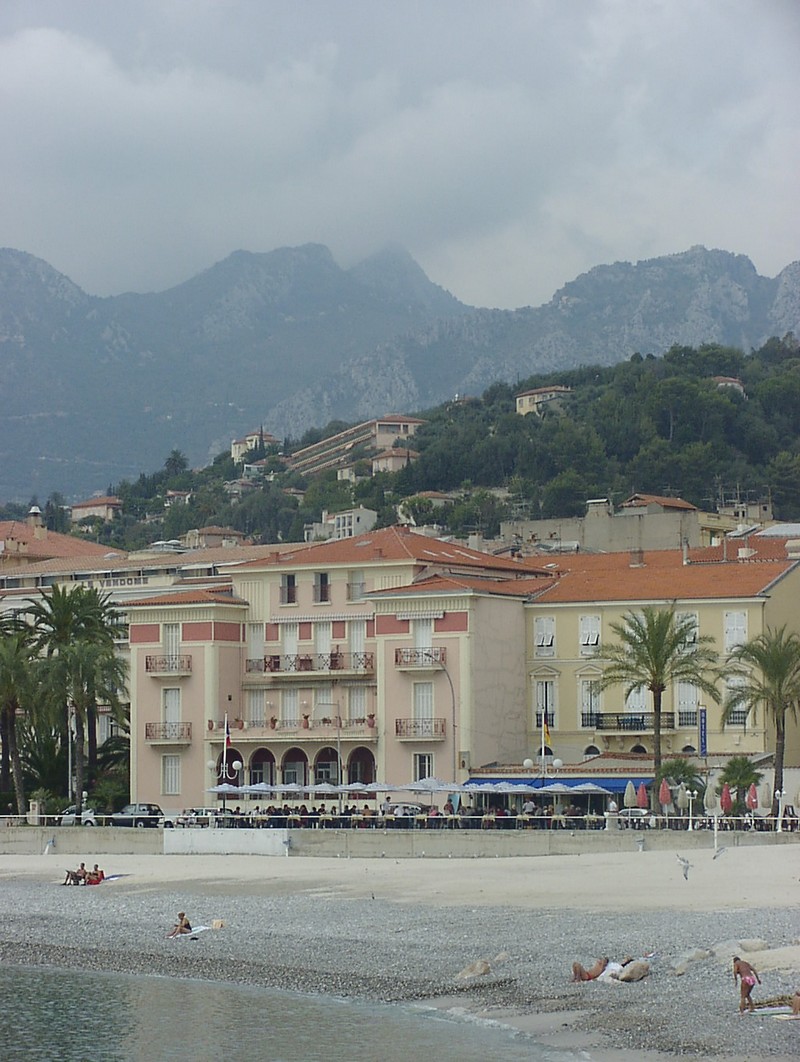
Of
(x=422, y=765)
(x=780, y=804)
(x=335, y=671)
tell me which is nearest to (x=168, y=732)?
(x=335, y=671)

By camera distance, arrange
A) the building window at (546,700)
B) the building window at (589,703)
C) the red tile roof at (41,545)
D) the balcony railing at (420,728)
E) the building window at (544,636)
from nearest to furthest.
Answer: the balcony railing at (420,728) → the building window at (589,703) → the building window at (546,700) → the building window at (544,636) → the red tile roof at (41,545)

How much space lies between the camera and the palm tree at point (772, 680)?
214 feet

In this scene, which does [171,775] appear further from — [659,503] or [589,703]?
[659,503]

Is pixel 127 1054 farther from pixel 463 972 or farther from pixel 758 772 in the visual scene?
pixel 758 772

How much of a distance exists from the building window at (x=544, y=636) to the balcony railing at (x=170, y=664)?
1445cm

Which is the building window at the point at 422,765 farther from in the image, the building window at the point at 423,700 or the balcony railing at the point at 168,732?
the balcony railing at the point at 168,732

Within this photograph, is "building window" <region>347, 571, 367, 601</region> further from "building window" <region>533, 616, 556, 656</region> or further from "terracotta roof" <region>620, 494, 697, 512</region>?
"terracotta roof" <region>620, 494, 697, 512</region>

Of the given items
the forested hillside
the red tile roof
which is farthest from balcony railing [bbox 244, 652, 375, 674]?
the forested hillside

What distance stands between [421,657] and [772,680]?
617 inches

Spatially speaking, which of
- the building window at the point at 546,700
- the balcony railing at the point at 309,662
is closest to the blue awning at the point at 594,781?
the building window at the point at 546,700

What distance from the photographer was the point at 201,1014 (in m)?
38.1

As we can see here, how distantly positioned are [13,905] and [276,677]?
2677 centimetres

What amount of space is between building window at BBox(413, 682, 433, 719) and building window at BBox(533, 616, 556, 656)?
513 centimetres

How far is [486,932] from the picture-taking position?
141 ft
